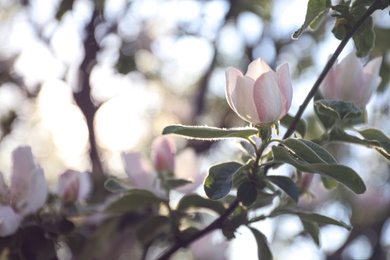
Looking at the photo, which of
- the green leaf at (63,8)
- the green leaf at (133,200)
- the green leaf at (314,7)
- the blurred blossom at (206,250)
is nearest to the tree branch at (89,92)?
the green leaf at (63,8)

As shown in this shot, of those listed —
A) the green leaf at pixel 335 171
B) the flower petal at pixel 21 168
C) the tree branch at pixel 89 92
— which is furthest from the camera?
the tree branch at pixel 89 92

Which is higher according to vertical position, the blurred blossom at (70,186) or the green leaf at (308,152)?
the green leaf at (308,152)

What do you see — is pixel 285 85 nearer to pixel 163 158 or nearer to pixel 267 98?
pixel 267 98

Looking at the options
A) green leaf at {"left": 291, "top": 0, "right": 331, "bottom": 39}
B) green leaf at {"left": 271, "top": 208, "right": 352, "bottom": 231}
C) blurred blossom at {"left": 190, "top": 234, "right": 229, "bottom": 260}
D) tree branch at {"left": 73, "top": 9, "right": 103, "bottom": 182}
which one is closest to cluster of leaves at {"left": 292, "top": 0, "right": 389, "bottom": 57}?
green leaf at {"left": 291, "top": 0, "right": 331, "bottom": 39}

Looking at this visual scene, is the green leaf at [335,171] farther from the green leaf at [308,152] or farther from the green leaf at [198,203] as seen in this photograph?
the green leaf at [198,203]

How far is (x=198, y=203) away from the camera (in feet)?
2.28

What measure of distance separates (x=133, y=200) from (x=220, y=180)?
0.22 meters

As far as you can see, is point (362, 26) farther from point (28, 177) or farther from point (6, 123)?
point (6, 123)

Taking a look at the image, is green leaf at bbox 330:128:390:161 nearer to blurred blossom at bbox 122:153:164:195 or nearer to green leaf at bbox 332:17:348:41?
green leaf at bbox 332:17:348:41

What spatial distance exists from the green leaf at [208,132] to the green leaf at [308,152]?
45 mm

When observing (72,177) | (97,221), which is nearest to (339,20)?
(72,177)

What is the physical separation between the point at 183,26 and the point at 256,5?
1.07 feet

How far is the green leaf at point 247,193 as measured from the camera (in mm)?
551

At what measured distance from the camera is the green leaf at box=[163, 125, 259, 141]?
496 millimetres
